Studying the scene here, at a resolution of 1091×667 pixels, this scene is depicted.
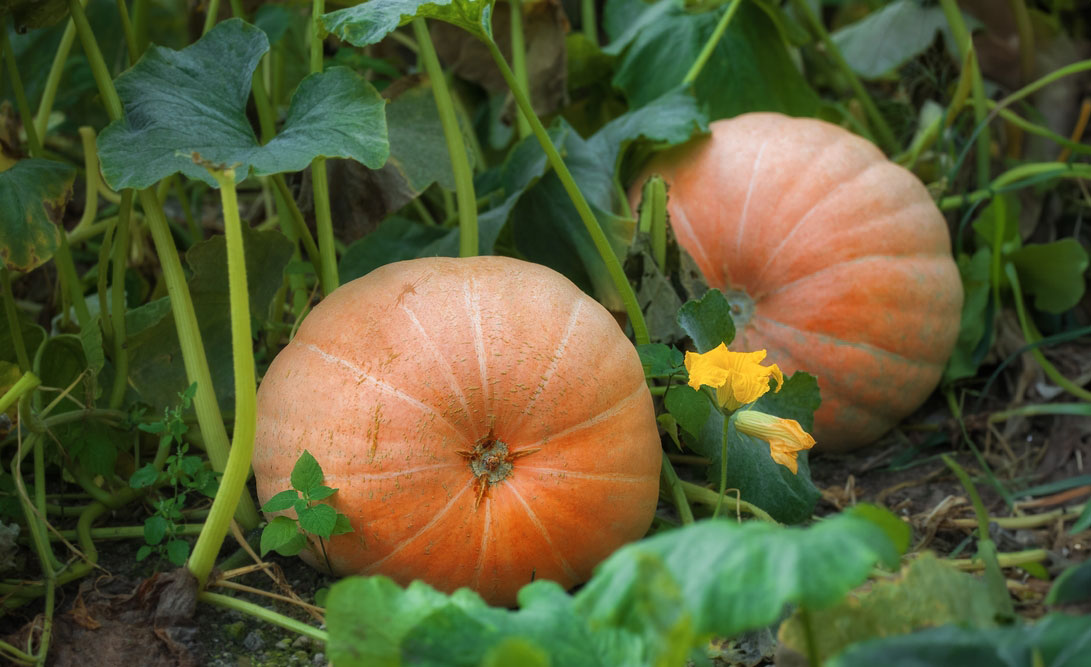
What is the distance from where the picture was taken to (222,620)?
1.17 metres

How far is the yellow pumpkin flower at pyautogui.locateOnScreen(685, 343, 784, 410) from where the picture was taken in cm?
109

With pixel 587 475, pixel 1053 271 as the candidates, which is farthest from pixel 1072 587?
pixel 1053 271

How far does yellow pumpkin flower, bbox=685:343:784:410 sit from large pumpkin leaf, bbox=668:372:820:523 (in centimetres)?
10

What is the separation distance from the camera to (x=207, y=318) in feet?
4.83

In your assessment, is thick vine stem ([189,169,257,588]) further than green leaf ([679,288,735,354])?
No

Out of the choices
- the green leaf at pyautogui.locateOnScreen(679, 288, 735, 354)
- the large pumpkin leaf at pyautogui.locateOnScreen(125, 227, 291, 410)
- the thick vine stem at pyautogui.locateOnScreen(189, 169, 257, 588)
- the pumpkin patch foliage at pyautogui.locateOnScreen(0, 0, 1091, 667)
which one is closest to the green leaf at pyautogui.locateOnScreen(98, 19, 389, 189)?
the pumpkin patch foliage at pyautogui.locateOnScreen(0, 0, 1091, 667)

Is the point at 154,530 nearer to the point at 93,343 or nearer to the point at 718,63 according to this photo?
the point at 93,343

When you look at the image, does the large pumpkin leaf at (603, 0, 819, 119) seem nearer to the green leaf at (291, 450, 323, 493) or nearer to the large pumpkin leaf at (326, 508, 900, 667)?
the green leaf at (291, 450, 323, 493)

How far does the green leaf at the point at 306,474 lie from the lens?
109 cm

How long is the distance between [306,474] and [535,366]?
0.29 meters

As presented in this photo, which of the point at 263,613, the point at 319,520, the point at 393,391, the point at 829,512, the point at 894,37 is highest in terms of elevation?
the point at 894,37

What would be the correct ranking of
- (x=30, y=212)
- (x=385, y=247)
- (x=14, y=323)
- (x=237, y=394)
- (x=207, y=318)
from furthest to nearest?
(x=385, y=247) → (x=207, y=318) → (x=14, y=323) → (x=30, y=212) → (x=237, y=394)

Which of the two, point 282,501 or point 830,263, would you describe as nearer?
point 282,501

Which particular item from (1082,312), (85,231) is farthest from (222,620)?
(1082,312)
